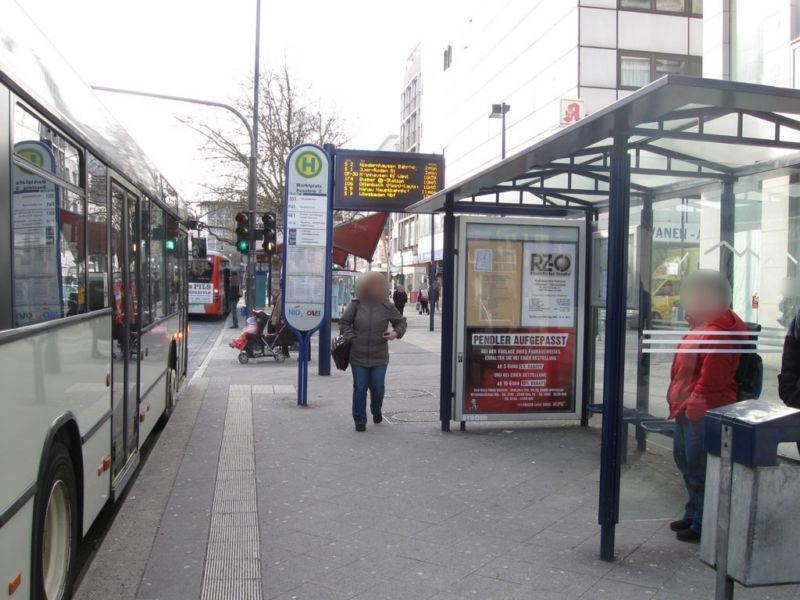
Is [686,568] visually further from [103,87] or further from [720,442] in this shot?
[103,87]

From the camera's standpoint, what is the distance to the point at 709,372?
176 inches

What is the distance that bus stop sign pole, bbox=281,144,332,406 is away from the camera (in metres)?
9.45

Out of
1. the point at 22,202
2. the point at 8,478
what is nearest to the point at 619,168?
the point at 22,202

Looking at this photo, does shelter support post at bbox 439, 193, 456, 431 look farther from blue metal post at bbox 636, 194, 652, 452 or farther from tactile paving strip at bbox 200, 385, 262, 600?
blue metal post at bbox 636, 194, 652, 452

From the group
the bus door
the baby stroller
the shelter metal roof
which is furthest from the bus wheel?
the baby stroller

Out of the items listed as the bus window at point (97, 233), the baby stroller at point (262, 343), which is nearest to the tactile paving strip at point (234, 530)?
the bus window at point (97, 233)

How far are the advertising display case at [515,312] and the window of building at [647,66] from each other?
19.2 meters

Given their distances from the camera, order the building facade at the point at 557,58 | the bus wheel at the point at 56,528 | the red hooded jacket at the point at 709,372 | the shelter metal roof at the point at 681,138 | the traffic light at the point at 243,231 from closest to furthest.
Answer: the bus wheel at the point at 56,528
the shelter metal roof at the point at 681,138
the red hooded jacket at the point at 709,372
the traffic light at the point at 243,231
the building facade at the point at 557,58

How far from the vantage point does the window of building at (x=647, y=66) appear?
24.8m

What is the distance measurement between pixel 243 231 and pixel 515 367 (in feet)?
31.7

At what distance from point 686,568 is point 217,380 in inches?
373

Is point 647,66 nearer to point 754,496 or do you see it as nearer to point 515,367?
point 515,367

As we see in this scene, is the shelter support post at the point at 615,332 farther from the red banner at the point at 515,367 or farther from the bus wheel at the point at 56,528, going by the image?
the red banner at the point at 515,367

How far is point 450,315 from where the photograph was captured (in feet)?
24.8
